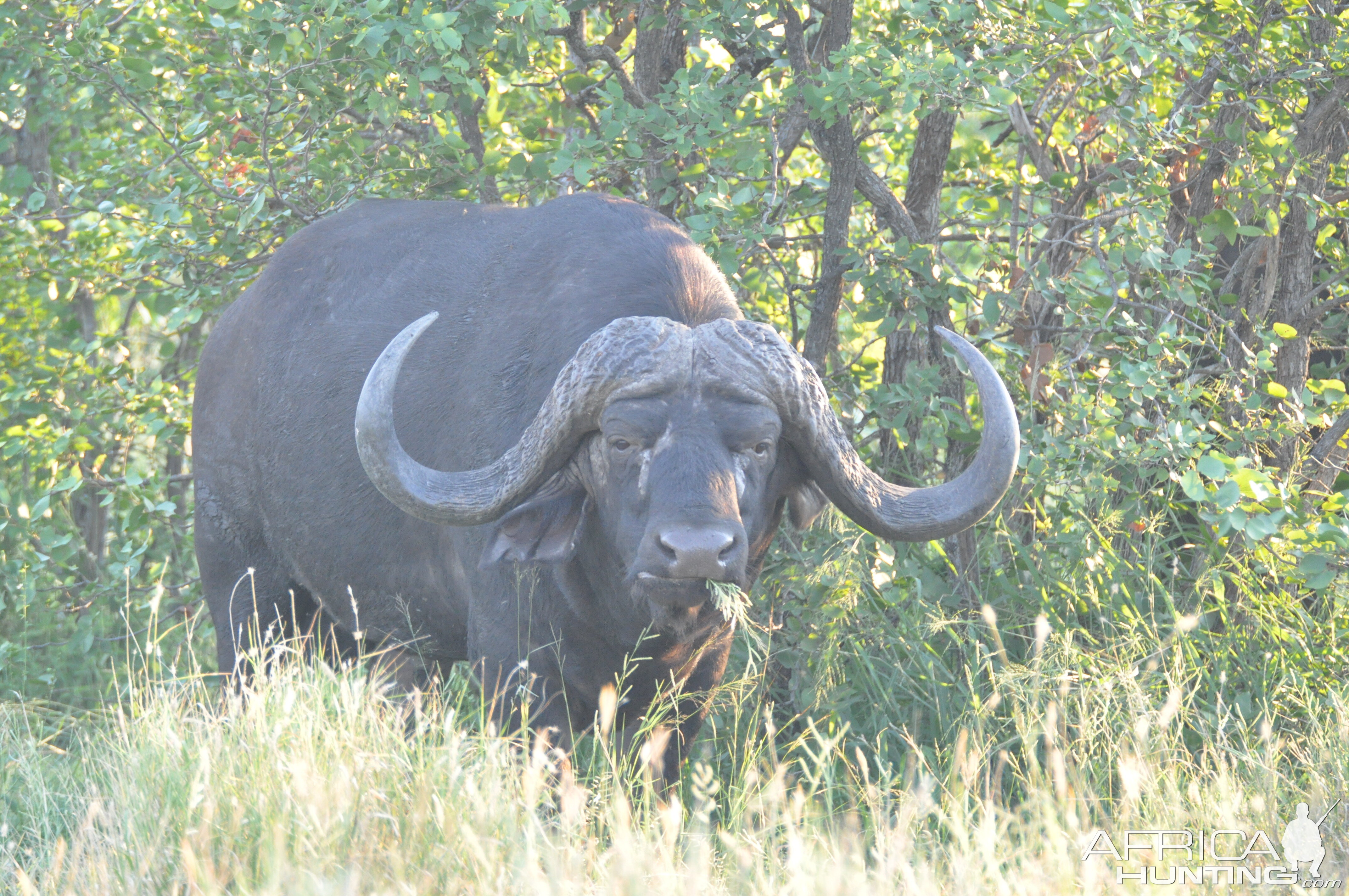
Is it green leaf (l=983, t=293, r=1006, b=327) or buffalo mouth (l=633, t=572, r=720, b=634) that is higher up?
green leaf (l=983, t=293, r=1006, b=327)

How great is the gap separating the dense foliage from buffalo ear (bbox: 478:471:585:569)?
1.07 metres

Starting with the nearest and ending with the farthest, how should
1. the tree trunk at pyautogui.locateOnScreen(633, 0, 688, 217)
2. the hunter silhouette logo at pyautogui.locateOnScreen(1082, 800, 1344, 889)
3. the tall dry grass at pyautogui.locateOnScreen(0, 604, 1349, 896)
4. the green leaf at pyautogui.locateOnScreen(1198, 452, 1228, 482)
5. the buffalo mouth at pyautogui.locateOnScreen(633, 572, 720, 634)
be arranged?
the tall dry grass at pyautogui.locateOnScreen(0, 604, 1349, 896)
the hunter silhouette logo at pyautogui.locateOnScreen(1082, 800, 1344, 889)
the buffalo mouth at pyautogui.locateOnScreen(633, 572, 720, 634)
the green leaf at pyautogui.locateOnScreen(1198, 452, 1228, 482)
the tree trunk at pyautogui.locateOnScreen(633, 0, 688, 217)

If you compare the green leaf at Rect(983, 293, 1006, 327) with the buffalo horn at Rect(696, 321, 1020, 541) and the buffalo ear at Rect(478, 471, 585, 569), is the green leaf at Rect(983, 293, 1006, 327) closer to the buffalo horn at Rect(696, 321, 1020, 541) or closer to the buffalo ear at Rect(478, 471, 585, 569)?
the buffalo horn at Rect(696, 321, 1020, 541)

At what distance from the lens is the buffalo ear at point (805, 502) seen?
376 centimetres

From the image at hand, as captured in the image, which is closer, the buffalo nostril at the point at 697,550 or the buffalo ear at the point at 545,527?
the buffalo nostril at the point at 697,550

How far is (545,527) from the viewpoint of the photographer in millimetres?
3678

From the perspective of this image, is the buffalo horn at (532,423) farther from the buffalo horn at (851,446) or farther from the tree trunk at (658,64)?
the tree trunk at (658,64)

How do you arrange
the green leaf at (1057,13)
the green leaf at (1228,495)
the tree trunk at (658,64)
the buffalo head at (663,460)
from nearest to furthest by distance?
the buffalo head at (663,460), the green leaf at (1228,495), the green leaf at (1057,13), the tree trunk at (658,64)

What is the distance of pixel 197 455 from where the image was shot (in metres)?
5.07

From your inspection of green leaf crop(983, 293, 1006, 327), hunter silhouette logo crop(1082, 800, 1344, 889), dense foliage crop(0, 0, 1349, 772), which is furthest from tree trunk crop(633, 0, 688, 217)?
hunter silhouette logo crop(1082, 800, 1344, 889)

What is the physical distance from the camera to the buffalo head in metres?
3.36

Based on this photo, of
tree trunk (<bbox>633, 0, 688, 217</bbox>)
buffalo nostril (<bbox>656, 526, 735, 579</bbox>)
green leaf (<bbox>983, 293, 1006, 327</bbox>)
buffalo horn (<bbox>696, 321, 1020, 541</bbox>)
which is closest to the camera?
buffalo nostril (<bbox>656, 526, 735, 579</bbox>)

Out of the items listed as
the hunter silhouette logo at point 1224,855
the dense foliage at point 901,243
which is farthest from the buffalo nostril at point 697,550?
the dense foliage at point 901,243

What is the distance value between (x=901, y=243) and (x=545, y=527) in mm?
1882
